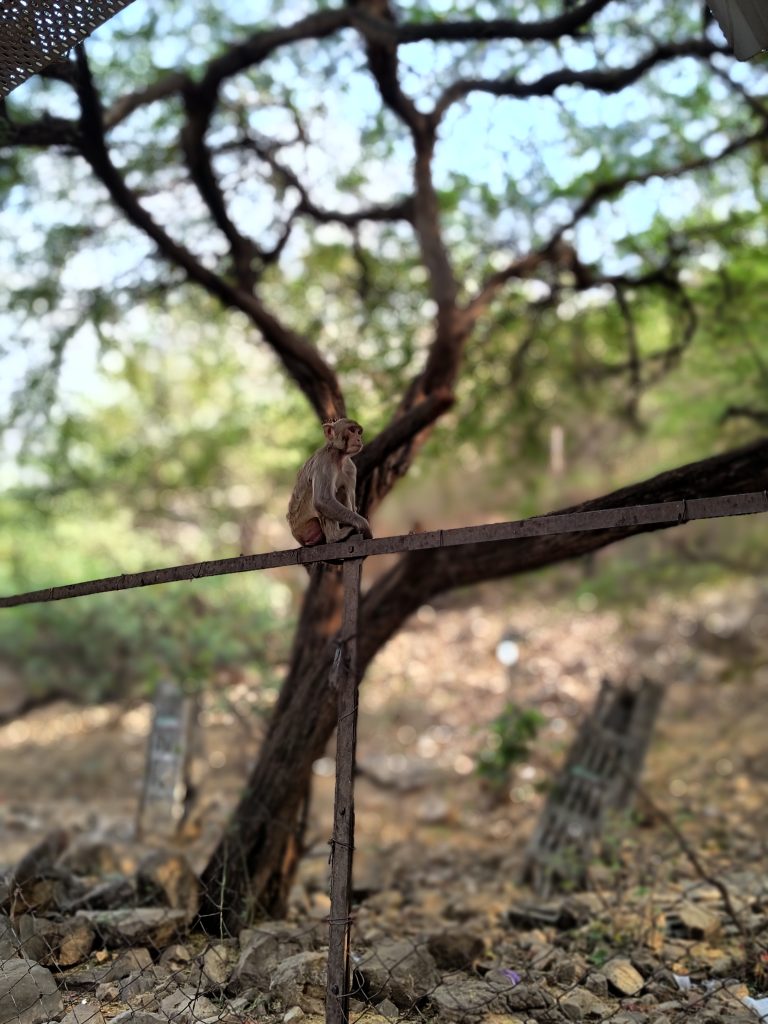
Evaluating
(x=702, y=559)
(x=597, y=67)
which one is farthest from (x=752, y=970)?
(x=702, y=559)

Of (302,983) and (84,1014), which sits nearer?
(84,1014)

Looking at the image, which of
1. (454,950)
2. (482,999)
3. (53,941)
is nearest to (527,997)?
(482,999)

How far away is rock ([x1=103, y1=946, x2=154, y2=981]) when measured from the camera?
3.71m

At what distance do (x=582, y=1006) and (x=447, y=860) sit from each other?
4317 millimetres

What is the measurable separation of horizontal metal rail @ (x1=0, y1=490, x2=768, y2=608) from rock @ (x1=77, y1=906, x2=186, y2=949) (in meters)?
1.71

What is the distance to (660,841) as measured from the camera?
6945 mm

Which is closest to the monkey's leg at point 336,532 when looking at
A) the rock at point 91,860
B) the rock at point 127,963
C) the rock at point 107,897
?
the rock at point 127,963

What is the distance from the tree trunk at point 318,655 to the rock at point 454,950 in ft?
3.22

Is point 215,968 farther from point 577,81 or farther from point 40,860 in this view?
point 577,81

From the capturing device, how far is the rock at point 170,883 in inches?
189

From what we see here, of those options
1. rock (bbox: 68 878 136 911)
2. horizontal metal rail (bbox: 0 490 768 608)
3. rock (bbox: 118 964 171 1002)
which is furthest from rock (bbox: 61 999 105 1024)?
horizontal metal rail (bbox: 0 490 768 608)

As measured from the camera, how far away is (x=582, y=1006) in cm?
354

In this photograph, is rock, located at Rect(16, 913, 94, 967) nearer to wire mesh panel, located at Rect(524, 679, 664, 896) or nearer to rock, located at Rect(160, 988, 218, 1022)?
rock, located at Rect(160, 988, 218, 1022)

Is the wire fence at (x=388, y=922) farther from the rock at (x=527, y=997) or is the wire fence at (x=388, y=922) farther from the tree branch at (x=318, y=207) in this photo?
the tree branch at (x=318, y=207)
